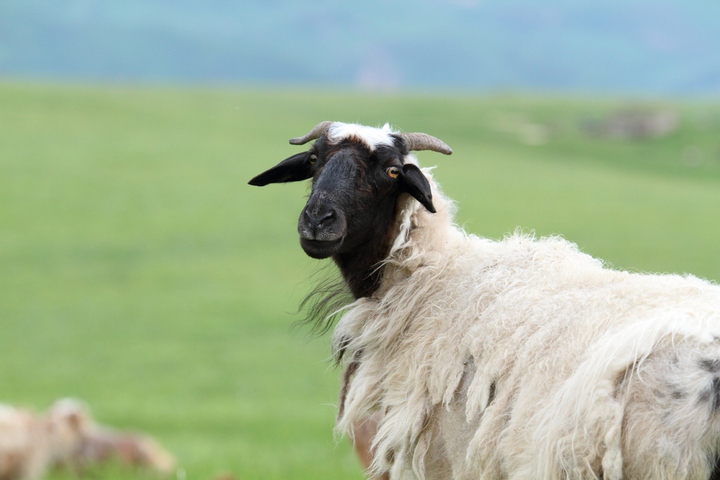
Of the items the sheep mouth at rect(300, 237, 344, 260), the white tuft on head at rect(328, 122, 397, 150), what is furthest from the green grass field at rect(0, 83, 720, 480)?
the sheep mouth at rect(300, 237, 344, 260)

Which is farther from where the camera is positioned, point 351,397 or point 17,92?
point 17,92

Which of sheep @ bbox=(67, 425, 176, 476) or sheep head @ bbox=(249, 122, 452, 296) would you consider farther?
sheep @ bbox=(67, 425, 176, 476)

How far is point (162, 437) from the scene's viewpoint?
1251 centimetres

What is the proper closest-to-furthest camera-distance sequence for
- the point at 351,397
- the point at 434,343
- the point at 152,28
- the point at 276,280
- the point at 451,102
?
the point at 434,343, the point at 351,397, the point at 276,280, the point at 451,102, the point at 152,28

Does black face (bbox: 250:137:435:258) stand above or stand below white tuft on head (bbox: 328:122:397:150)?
below

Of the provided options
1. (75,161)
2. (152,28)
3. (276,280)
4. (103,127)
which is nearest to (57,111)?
(103,127)

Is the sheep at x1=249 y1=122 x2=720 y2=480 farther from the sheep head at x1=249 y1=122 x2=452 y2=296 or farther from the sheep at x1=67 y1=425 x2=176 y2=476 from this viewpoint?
the sheep at x1=67 y1=425 x2=176 y2=476

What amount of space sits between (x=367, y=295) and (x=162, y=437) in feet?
27.0

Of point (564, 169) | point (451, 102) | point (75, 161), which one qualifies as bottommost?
point (75, 161)

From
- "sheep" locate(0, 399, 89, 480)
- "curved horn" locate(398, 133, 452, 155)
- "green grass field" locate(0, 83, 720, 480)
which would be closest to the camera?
"curved horn" locate(398, 133, 452, 155)

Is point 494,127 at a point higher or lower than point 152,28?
lower

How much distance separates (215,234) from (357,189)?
25639 mm

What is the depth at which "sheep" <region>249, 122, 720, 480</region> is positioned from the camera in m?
3.39

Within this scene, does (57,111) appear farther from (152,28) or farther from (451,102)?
(152,28)
